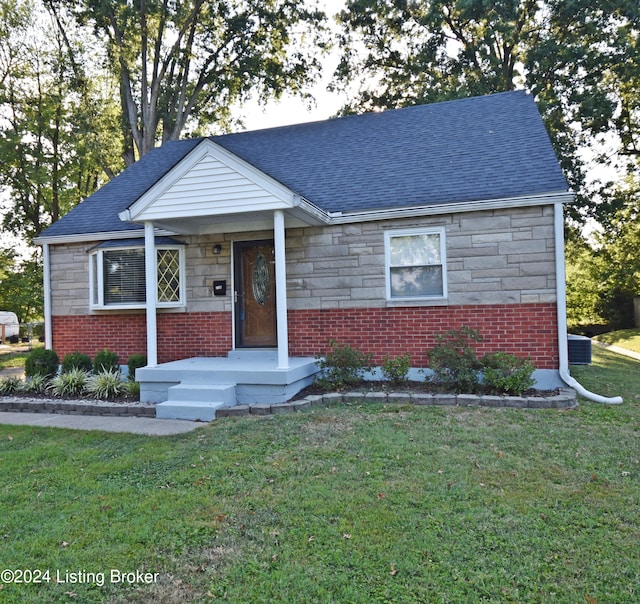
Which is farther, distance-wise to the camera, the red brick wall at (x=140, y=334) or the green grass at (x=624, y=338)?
the green grass at (x=624, y=338)

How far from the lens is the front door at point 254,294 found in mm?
9180

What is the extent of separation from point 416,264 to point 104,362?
242 inches

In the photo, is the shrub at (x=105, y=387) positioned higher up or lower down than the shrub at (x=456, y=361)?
lower down

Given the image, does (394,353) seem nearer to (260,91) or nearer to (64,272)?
(64,272)

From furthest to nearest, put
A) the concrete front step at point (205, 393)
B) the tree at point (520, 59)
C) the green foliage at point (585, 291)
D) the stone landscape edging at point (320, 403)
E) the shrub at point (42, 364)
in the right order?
the green foliage at point (585, 291)
the tree at point (520, 59)
the shrub at point (42, 364)
the concrete front step at point (205, 393)
the stone landscape edging at point (320, 403)

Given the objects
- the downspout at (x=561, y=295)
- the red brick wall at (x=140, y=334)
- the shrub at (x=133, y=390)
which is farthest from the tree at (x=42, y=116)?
the downspout at (x=561, y=295)

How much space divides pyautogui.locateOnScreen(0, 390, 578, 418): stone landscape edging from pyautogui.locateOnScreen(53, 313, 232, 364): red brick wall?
201 centimetres

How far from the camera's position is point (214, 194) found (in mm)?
7406

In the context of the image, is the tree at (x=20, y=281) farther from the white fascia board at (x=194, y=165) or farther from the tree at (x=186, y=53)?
the white fascia board at (x=194, y=165)

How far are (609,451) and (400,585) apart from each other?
316 cm

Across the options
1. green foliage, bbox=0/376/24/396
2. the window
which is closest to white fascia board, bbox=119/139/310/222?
the window

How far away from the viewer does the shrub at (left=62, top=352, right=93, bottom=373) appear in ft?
30.0

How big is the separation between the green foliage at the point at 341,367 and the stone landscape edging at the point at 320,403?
40cm

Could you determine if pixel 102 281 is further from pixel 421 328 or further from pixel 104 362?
pixel 421 328
